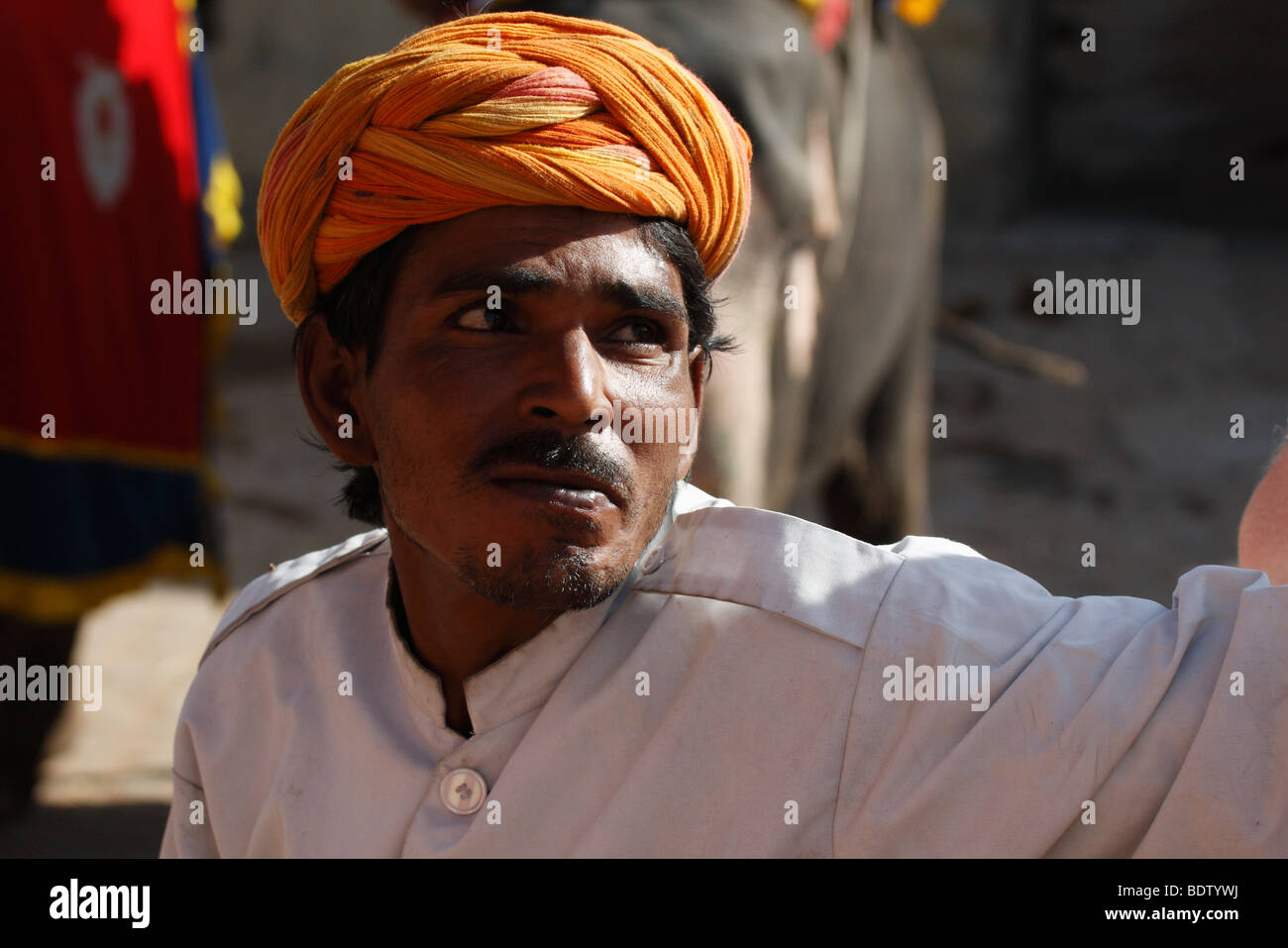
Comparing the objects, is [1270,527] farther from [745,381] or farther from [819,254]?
[819,254]

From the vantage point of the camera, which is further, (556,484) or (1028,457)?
(1028,457)

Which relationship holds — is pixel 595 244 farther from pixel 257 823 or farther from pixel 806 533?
pixel 257 823

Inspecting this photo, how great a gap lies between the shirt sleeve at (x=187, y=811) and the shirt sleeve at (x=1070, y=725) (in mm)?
666

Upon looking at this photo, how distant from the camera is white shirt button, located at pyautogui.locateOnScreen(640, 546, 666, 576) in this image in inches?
55.4

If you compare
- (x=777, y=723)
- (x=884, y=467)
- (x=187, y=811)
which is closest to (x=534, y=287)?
(x=777, y=723)

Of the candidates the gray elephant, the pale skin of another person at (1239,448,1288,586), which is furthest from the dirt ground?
the pale skin of another person at (1239,448,1288,586)

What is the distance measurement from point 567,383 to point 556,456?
0.20ft

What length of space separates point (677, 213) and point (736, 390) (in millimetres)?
1178

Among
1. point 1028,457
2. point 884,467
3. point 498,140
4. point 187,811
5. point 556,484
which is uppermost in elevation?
point 498,140

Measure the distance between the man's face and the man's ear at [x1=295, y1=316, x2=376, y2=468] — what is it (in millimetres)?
115

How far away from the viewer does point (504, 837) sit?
4.26 feet

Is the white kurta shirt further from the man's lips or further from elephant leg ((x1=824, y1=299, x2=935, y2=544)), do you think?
elephant leg ((x1=824, y1=299, x2=935, y2=544))

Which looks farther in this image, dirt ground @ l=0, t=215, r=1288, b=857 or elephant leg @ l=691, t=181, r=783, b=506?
dirt ground @ l=0, t=215, r=1288, b=857

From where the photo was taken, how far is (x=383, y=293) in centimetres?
138
